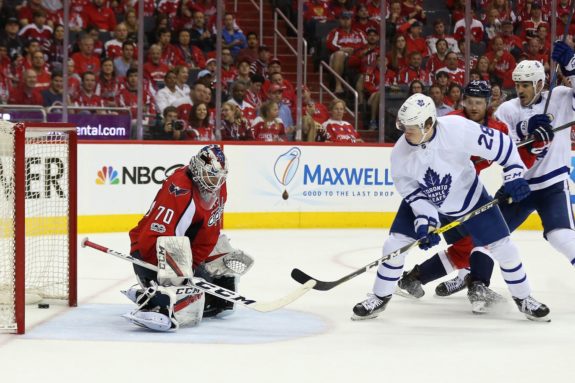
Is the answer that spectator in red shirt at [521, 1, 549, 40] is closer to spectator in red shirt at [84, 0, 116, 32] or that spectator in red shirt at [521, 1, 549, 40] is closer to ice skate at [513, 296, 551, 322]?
spectator in red shirt at [84, 0, 116, 32]

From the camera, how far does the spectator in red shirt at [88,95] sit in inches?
328

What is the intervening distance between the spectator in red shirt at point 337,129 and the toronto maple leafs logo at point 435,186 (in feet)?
14.0

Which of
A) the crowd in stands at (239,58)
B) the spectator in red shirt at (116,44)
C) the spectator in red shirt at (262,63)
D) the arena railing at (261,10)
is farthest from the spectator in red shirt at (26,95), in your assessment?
the arena railing at (261,10)

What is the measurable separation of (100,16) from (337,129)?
2230 millimetres

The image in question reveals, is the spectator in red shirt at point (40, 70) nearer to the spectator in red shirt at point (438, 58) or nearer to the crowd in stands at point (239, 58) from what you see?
the crowd in stands at point (239, 58)

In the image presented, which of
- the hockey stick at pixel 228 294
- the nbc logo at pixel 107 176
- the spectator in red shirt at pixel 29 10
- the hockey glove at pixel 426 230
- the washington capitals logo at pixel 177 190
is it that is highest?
the spectator in red shirt at pixel 29 10

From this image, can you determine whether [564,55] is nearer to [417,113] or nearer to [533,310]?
[417,113]

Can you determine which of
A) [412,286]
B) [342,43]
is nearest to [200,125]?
[342,43]

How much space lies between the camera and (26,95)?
8.24 meters

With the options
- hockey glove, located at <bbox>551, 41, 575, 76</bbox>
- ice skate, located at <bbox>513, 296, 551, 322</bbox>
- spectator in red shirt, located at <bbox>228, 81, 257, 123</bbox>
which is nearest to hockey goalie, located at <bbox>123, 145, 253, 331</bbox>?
ice skate, located at <bbox>513, 296, 551, 322</bbox>

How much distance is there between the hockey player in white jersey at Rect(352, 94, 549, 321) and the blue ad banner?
13.1 feet

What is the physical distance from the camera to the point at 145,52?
8688 mm

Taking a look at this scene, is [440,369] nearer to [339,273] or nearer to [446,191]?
[446,191]

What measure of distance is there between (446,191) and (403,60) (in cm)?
472
